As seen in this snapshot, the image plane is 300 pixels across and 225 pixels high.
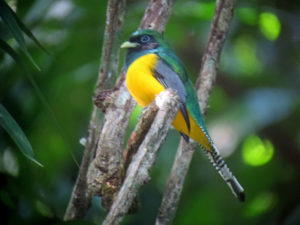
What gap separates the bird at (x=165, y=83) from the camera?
2795mm

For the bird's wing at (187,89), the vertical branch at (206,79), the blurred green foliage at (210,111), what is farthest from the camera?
the blurred green foliage at (210,111)

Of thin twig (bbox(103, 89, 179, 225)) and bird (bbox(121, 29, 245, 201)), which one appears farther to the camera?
bird (bbox(121, 29, 245, 201))

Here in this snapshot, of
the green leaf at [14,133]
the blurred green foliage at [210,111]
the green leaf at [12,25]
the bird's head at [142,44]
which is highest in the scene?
the green leaf at [12,25]

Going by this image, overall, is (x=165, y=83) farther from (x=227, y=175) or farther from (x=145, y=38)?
(x=227, y=175)

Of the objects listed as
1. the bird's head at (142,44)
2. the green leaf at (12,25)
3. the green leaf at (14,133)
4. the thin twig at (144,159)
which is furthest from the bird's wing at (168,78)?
the green leaf at (14,133)

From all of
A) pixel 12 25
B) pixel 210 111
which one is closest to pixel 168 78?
pixel 12 25

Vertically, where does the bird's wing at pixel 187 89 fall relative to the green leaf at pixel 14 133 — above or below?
below

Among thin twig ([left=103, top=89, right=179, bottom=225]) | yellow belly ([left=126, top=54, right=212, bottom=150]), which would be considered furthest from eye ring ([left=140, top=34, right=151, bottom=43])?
thin twig ([left=103, top=89, right=179, bottom=225])

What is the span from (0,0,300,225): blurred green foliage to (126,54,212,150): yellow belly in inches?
18.1

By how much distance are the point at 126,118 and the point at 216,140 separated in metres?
1.32

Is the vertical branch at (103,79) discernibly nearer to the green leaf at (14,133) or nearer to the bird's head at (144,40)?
the bird's head at (144,40)

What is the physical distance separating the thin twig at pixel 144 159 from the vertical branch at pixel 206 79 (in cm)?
53

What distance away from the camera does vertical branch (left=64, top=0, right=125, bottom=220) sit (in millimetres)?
2676

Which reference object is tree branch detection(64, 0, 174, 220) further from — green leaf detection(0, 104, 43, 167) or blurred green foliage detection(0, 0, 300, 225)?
green leaf detection(0, 104, 43, 167)
